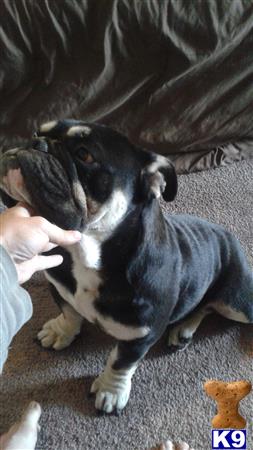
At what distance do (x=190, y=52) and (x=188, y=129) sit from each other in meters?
0.28

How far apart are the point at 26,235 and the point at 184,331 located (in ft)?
2.27

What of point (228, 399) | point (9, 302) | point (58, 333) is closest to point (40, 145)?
point (9, 302)

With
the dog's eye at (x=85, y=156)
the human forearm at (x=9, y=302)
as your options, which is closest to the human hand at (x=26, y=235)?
the human forearm at (x=9, y=302)

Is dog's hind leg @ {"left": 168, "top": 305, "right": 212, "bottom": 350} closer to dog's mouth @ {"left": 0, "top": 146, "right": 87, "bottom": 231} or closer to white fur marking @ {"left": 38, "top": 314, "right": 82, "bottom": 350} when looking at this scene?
white fur marking @ {"left": 38, "top": 314, "right": 82, "bottom": 350}

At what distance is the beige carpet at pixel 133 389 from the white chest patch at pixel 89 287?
10.3 inches

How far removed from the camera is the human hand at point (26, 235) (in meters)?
0.78

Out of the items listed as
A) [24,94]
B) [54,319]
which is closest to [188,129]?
[24,94]

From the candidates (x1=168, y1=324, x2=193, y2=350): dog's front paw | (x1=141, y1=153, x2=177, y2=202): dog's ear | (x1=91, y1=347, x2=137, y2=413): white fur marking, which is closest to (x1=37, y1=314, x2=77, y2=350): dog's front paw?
(x1=91, y1=347, x2=137, y2=413): white fur marking

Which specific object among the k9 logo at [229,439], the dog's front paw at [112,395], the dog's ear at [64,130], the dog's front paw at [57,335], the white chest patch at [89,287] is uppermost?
the dog's ear at [64,130]

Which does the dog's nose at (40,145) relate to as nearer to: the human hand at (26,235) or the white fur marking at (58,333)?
the human hand at (26,235)

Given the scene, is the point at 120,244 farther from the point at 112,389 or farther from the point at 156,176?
the point at 112,389

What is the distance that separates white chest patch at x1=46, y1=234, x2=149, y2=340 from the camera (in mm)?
966

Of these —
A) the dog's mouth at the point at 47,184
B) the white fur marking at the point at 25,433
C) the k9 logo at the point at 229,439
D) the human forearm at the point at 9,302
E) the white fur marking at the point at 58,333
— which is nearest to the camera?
the human forearm at the point at 9,302

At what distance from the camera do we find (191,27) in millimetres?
1599
